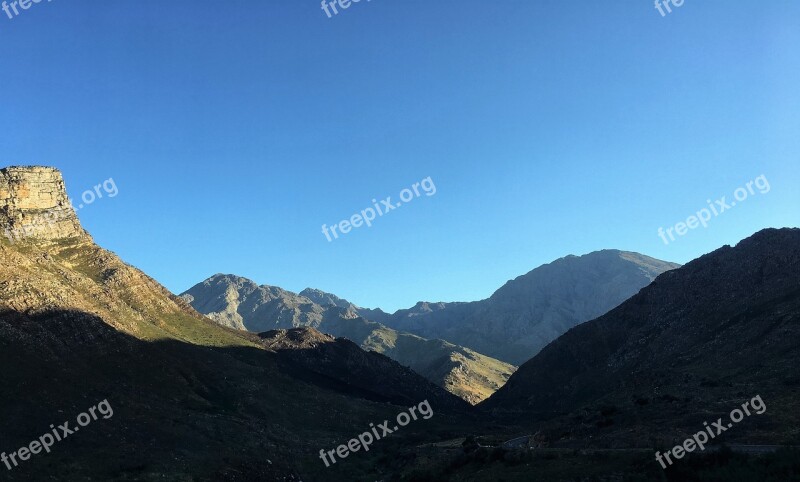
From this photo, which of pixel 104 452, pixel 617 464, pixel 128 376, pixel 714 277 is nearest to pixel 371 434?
pixel 128 376

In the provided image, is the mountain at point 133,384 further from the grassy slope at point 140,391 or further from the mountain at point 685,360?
the mountain at point 685,360

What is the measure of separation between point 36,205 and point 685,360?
132583mm

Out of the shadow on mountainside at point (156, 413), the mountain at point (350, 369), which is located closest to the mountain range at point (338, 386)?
the shadow on mountainside at point (156, 413)

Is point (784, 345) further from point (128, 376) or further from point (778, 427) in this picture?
point (128, 376)

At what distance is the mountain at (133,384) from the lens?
4775 cm

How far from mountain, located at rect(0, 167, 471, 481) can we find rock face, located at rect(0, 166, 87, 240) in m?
0.26

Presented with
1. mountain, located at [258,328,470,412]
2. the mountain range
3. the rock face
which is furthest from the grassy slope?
mountain, located at [258,328,470,412]

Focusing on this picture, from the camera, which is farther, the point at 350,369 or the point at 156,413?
the point at 350,369

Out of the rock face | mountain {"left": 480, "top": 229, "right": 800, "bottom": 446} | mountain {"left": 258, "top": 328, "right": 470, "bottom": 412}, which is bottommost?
mountain {"left": 480, "top": 229, "right": 800, "bottom": 446}

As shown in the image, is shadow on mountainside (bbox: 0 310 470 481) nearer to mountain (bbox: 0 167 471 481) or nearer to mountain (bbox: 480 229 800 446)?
mountain (bbox: 0 167 471 481)

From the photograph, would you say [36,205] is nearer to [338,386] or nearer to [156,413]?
[156,413]

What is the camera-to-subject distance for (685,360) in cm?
8519

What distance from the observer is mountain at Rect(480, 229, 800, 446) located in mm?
43781

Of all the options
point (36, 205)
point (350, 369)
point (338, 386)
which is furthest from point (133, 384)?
point (350, 369)
